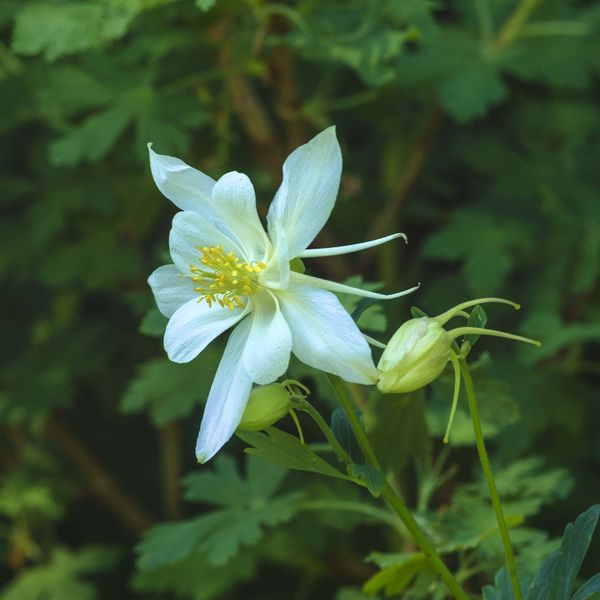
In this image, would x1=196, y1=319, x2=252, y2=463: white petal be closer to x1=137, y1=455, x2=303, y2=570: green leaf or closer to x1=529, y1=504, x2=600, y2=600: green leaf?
x1=529, y1=504, x2=600, y2=600: green leaf

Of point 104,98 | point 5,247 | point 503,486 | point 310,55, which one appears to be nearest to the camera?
point 503,486

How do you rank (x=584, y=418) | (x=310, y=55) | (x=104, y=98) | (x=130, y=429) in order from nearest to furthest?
1. (x=310, y=55)
2. (x=104, y=98)
3. (x=584, y=418)
4. (x=130, y=429)

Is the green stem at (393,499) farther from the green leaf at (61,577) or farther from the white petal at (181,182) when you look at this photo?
the green leaf at (61,577)

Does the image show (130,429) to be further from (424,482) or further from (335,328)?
(335,328)

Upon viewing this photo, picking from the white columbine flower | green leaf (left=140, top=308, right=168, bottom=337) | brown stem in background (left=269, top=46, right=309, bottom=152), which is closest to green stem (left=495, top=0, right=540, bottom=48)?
brown stem in background (left=269, top=46, right=309, bottom=152)

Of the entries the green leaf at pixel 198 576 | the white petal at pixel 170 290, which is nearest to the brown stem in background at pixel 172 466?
the green leaf at pixel 198 576

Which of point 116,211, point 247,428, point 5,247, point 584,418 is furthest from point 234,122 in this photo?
point 247,428
